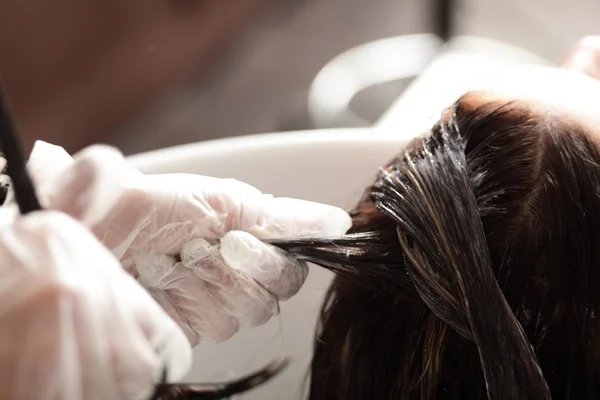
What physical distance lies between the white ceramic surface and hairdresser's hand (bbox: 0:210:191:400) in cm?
37

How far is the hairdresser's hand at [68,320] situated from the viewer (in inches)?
11.8

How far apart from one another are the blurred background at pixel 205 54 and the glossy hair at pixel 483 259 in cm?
101

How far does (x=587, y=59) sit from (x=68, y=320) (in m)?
0.53

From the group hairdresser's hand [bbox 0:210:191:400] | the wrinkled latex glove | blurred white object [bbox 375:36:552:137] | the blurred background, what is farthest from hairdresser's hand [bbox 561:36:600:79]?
the blurred background

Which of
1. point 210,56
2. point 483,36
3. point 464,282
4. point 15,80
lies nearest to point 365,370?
point 464,282

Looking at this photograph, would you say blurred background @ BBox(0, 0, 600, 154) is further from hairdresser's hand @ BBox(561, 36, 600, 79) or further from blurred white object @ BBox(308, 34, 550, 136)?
hairdresser's hand @ BBox(561, 36, 600, 79)

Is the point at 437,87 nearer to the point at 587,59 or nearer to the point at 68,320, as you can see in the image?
the point at 587,59

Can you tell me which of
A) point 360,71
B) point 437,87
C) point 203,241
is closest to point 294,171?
point 203,241

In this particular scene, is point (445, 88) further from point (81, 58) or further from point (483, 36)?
point (483, 36)

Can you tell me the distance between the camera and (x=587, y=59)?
64 centimetres

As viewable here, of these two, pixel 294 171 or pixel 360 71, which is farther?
pixel 360 71

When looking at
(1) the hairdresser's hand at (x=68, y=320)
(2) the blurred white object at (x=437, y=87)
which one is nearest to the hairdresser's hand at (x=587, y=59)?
(2) the blurred white object at (x=437, y=87)

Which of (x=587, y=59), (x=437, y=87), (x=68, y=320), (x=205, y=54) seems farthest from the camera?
(x=205, y=54)

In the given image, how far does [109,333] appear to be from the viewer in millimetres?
312
